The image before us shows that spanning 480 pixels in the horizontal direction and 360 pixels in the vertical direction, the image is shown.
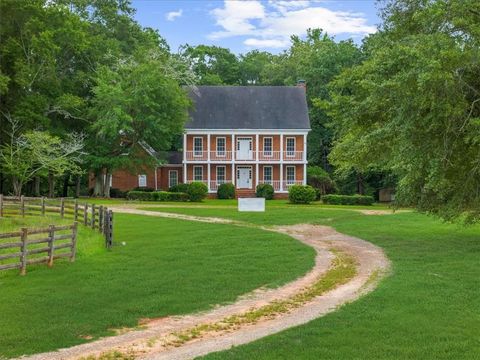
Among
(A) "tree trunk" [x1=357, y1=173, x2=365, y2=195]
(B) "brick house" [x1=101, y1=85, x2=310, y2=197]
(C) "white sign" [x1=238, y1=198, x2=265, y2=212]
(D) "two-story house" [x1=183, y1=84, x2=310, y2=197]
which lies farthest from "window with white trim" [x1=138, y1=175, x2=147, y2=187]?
(C) "white sign" [x1=238, y1=198, x2=265, y2=212]

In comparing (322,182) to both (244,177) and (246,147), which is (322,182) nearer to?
(244,177)

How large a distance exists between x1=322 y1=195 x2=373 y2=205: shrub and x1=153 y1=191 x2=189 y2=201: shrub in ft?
34.0

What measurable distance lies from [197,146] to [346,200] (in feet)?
50.0

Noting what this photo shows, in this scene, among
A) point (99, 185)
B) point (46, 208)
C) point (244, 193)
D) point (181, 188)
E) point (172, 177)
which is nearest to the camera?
point (46, 208)

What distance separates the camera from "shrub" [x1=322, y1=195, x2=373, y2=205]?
40.6 meters

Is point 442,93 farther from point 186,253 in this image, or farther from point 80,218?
point 80,218

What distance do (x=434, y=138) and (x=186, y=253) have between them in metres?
7.65

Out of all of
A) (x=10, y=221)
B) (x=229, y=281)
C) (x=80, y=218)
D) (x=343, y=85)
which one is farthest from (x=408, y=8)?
(x=10, y=221)

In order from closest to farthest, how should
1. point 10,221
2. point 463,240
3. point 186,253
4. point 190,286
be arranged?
point 190,286 < point 186,253 < point 463,240 < point 10,221

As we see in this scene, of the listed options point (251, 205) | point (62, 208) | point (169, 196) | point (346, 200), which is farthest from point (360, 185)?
point (62, 208)

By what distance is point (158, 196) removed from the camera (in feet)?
135

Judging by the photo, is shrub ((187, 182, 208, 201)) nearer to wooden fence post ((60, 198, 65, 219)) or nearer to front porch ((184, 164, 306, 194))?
front porch ((184, 164, 306, 194))

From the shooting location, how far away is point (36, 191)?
45188mm

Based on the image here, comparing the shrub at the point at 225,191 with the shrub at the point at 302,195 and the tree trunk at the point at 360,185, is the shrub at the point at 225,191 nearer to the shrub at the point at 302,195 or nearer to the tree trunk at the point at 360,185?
the shrub at the point at 302,195
